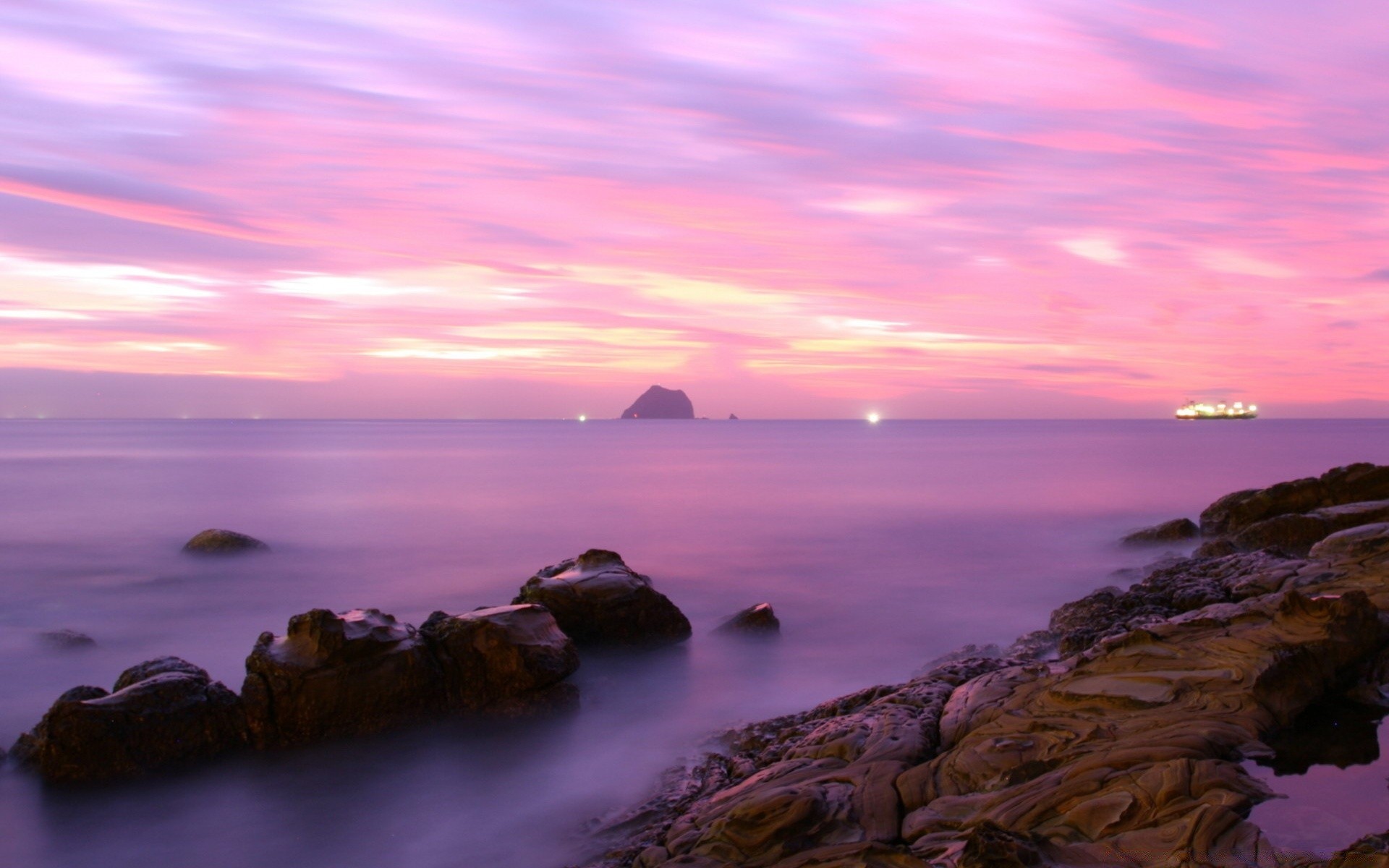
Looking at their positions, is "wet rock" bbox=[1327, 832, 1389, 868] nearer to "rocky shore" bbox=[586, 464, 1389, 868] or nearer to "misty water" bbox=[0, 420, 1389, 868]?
"rocky shore" bbox=[586, 464, 1389, 868]

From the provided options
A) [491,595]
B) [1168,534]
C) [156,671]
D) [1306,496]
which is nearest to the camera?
[156,671]

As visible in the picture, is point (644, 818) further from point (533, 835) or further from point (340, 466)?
point (340, 466)

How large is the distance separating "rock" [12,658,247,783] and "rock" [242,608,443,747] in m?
0.31

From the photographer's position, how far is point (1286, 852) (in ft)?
15.1

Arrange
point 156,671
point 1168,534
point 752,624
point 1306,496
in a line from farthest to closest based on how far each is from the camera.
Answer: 1. point 1168,534
2. point 1306,496
3. point 752,624
4. point 156,671

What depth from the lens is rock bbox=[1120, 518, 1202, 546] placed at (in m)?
19.9

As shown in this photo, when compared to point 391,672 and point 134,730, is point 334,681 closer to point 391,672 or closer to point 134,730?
point 391,672

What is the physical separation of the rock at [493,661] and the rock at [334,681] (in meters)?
0.25

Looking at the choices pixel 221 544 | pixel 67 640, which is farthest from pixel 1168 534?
pixel 221 544

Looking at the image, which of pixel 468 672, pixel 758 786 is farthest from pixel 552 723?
pixel 758 786

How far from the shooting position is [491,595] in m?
18.3

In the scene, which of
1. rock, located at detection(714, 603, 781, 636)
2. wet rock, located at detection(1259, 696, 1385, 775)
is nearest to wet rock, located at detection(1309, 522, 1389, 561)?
wet rock, located at detection(1259, 696, 1385, 775)

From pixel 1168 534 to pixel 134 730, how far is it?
19775 mm

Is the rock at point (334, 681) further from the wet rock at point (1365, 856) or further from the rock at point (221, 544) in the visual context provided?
the rock at point (221, 544)
